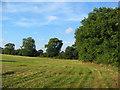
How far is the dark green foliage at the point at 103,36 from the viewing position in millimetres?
18941

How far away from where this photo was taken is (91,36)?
23125mm

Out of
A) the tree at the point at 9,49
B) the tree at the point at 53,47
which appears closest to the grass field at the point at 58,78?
the tree at the point at 53,47

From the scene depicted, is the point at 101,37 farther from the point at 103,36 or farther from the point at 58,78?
the point at 58,78

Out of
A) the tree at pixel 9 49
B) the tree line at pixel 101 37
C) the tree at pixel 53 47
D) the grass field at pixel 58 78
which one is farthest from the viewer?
the tree at pixel 9 49

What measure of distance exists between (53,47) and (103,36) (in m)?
62.8

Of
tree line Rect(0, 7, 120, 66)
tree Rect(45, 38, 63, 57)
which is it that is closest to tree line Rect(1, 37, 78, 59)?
tree Rect(45, 38, 63, 57)

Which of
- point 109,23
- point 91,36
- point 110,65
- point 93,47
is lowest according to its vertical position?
point 110,65

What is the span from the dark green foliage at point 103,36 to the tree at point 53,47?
53.9 m

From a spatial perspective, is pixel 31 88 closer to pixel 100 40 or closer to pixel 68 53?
pixel 100 40

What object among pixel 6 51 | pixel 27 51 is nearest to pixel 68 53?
pixel 27 51

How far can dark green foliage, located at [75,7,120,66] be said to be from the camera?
62.1 ft

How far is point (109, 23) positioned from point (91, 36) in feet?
14.4

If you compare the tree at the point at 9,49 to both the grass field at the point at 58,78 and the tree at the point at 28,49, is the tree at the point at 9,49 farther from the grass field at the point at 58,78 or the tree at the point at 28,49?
the grass field at the point at 58,78

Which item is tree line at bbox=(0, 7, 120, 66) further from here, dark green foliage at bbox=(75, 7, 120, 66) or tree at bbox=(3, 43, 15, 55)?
tree at bbox=(3, 43, 15, 55)
